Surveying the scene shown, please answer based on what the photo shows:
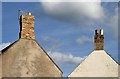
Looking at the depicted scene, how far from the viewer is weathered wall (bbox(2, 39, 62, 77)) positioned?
987 inches

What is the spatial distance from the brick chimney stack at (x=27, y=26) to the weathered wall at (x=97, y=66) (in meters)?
10.0

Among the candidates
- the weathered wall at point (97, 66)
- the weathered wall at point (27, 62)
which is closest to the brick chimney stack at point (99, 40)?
the weathered wall at point (97, 66)

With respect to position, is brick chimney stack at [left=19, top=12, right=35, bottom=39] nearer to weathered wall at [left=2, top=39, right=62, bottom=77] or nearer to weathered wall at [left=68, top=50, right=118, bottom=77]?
weathered wall at [left=2, top=39, right=62, bottom=77]

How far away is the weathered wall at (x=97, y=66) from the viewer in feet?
113

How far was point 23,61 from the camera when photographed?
84.6ft

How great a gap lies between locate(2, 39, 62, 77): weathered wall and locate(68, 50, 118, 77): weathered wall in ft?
28.0

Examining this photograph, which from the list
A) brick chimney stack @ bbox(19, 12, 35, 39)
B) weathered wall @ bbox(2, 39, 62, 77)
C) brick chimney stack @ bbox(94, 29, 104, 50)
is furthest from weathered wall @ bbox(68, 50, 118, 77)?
brick chimney stack @ bbox(19, 12, 35, 39)

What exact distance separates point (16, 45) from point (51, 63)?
312 centimetres

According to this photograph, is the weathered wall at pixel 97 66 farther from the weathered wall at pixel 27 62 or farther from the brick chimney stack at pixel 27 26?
the brick chimney stack at pixel 27 26

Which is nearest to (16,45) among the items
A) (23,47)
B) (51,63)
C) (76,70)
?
(23,47)

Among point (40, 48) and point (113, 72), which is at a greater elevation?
point (40, 48)

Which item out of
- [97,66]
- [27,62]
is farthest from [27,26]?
[97,66]

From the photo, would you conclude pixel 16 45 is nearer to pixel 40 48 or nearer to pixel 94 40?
pixel 40 48

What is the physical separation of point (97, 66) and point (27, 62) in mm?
10967
